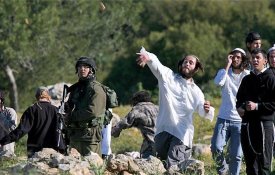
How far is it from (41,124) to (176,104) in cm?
183

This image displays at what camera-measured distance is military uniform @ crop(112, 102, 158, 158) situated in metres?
11.0

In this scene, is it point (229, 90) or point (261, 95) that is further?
point (229, 90)

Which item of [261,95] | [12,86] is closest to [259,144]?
[261,95]

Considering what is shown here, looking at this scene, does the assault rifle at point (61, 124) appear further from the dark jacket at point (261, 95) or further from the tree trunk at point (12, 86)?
the tree trunk at point (12, 86)

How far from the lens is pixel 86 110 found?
9.13m

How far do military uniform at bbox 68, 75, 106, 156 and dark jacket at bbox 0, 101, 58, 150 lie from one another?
2.84 feet

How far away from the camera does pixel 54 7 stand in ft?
125

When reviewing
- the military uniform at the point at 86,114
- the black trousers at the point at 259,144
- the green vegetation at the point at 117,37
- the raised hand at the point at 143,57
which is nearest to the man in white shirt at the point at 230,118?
the green vegetation at the point at 117,37

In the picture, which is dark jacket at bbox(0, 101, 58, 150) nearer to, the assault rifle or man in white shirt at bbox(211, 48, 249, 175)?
the assault rifle

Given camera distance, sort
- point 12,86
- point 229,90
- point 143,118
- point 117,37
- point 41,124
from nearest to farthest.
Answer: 1. point 41,124
2. point 229,90
3. point 143,118
4. point 12,86
5. point 117,37

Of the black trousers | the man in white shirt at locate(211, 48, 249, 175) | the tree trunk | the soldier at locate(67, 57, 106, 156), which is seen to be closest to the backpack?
the soldier at locate(67, 57, 106, 156)

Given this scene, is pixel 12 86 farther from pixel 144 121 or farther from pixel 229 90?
pixel 229 90

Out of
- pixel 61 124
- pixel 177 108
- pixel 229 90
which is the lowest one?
pixel 61 124

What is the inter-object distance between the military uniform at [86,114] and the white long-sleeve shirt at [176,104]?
687mm
